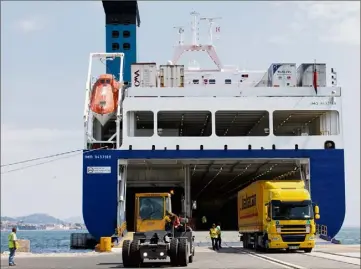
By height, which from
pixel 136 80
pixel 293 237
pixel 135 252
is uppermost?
pixel 136 80

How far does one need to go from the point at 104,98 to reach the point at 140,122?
6.23 meters

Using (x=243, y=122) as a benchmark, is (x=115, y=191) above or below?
below

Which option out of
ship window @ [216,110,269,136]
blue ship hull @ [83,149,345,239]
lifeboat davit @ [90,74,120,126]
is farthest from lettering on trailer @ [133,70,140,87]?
ship window @ [216,110,269,136]

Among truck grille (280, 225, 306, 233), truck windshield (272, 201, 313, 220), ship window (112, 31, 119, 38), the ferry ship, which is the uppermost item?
ship window (112, 31, 119, 38)

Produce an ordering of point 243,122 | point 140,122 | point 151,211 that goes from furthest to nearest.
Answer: point 140,122
point 243,122
point 151,211

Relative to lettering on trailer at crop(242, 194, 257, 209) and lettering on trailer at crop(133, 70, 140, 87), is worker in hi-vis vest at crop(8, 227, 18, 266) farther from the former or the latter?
lettering on trailer at crop(133, 70, 140, 87)

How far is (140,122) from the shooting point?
1738 inches

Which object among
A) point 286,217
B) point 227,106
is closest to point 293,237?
point 286,217

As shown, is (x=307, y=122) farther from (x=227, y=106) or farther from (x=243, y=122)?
(x=227, y=106)

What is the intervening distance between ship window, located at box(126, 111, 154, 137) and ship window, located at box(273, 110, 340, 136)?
27.9 feet

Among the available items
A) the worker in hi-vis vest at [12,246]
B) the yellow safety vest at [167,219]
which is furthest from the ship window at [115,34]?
the yellow safety vest at [167,219]

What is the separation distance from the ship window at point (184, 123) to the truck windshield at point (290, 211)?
1353 centimetres

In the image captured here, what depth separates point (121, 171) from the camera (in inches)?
1476

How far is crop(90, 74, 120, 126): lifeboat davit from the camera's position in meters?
38.2
